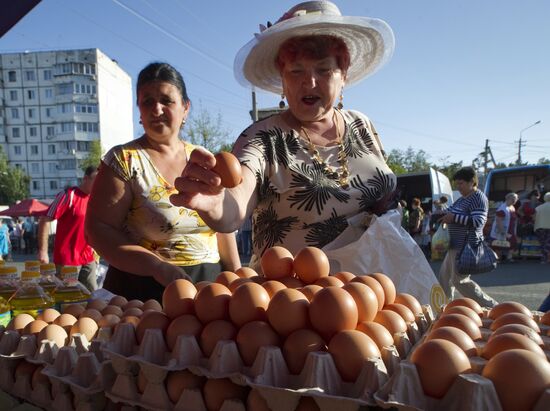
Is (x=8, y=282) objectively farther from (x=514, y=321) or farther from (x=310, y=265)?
(x=514, y=321)

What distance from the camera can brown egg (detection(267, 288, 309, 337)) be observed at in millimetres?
1062

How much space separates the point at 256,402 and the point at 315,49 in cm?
138

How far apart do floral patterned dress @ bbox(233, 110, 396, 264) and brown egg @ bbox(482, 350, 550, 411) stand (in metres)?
1.04

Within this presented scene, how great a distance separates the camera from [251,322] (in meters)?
1.09

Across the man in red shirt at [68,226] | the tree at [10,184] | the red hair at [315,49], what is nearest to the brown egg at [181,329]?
the red hair at [315,49]

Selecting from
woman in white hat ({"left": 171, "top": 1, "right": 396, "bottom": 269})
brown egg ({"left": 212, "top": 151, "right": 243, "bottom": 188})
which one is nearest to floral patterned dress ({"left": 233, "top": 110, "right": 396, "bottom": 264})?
woman in white hat ({"left": 171, "top": 1, "right": 396, "bottom": 269})

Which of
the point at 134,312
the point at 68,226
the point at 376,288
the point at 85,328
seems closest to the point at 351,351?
the point at 376,288

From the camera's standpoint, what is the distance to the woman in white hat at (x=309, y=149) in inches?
69.7

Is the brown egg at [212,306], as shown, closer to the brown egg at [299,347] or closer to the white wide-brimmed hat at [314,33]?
the brown egg at [299,347]

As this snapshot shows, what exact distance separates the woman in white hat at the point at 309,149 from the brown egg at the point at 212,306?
21.1 inches

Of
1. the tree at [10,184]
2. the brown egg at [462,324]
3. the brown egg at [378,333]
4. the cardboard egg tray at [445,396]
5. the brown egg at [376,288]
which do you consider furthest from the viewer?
the tree at [10,184]

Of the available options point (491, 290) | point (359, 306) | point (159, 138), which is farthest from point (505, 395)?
point (491, 290)

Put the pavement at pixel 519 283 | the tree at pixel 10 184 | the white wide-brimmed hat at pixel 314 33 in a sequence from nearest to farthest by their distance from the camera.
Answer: the white wide-brimmed hat at pixel 314 33, the pavement at pixel 519 283, the tree at pixel 10 184

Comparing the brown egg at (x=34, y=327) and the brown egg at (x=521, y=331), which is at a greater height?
the brown egg at (x=521, y=331)
